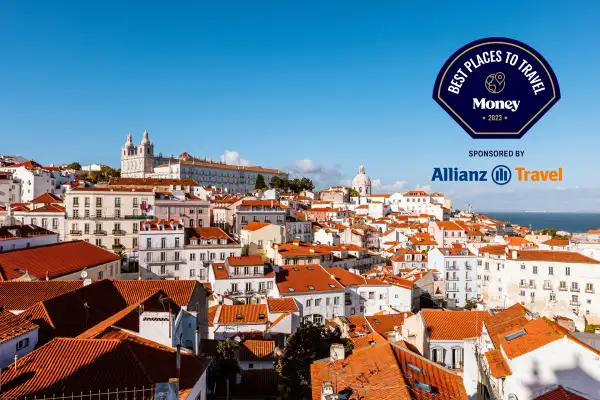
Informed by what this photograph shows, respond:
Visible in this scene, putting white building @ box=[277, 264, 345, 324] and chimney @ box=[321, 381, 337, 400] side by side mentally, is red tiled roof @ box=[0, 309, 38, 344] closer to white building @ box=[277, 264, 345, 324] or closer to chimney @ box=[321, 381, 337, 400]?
chimney @ box=[321, 381, 337, 400]

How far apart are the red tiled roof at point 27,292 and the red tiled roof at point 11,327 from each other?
5277 millimetres

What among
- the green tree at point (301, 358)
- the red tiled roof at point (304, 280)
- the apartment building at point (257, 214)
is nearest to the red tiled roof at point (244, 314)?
the red tiled roof at point (304, 280)

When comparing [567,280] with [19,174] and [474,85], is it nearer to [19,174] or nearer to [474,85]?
[474,85]

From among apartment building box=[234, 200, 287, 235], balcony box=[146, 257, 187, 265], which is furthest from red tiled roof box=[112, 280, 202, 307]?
apartment building box=[234, 200, 287, 235]

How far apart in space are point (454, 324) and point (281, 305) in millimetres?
12352

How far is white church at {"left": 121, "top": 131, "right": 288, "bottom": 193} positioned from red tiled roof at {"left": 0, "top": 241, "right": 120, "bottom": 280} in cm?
9078

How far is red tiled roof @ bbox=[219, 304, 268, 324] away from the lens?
82.9ft

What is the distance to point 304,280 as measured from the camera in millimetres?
34062

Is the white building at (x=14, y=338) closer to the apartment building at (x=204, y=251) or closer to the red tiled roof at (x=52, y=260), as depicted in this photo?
the red tiled roof at (x=52, y=260)

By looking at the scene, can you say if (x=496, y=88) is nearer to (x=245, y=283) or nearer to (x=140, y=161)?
(x=245, y=283)

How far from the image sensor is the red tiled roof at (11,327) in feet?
32.8

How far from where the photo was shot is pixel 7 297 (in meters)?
16.4

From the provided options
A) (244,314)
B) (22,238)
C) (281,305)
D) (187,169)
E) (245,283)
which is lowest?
(244,314)

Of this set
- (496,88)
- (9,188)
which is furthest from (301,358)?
(9,188)
